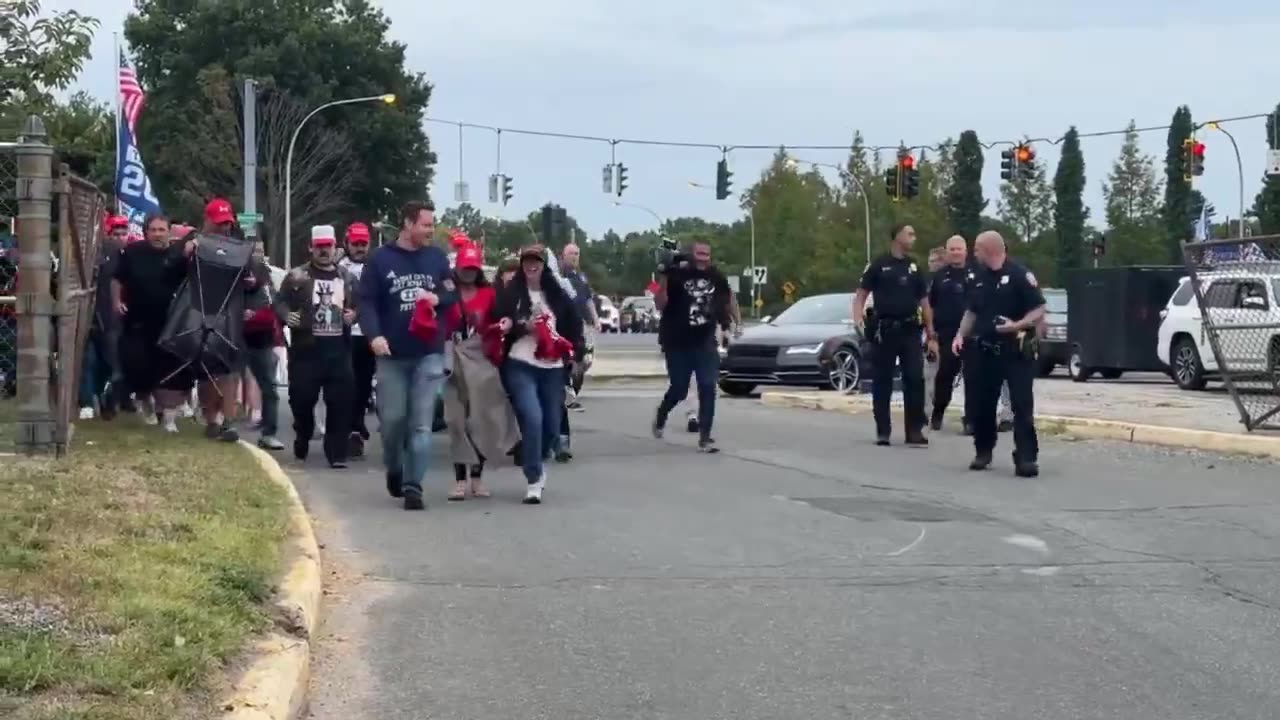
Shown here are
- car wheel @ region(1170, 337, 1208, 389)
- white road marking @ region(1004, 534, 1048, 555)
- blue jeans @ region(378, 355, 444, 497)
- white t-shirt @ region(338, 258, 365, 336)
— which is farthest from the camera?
car wheel @ region(1170, 337, 1208, 389)

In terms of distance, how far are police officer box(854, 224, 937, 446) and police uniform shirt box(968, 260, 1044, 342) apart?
196 centimetres

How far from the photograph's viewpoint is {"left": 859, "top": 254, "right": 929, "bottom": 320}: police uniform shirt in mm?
14555

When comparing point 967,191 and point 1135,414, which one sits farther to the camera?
point 967,191

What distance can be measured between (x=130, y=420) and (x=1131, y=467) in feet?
26.9

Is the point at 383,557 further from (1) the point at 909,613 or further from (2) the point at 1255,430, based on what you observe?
(2) the point at 1255,430

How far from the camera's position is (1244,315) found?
15148 millimetres

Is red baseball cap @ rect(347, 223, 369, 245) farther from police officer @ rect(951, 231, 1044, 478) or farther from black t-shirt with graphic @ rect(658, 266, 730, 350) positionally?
police officer @ rect(951, 231, 1044, 478)

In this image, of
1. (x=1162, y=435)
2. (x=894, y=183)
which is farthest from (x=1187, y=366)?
(x=894, y=183)

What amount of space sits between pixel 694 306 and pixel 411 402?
420 cm

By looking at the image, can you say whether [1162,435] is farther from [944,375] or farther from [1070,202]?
[1070,202]

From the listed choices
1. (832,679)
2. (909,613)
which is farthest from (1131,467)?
(832,679)

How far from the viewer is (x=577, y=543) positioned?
9.07 metres

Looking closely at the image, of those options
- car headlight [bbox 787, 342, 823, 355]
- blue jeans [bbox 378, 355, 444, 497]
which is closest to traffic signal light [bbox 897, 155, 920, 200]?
car headlight [bbox 787, 342, 823, 355]

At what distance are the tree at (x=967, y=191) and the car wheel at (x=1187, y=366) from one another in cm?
6159
